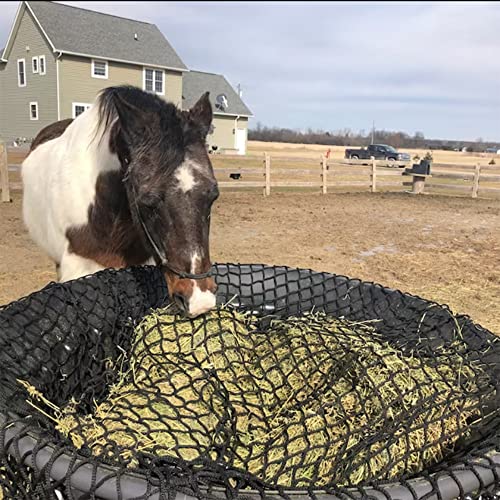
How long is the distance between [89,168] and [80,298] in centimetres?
110

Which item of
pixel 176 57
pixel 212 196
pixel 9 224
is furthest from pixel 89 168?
pixel 176 57

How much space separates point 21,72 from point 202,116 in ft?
90.0

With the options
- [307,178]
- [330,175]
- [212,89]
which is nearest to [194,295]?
[330,175]

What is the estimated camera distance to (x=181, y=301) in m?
1.80

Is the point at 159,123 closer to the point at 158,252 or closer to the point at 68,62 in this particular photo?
the point at 158,252

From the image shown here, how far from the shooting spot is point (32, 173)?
3783 millimetres

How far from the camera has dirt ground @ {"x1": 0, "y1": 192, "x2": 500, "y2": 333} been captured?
17.7ft

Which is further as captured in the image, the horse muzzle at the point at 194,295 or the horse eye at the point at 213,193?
the horse eye at the point at 213,193

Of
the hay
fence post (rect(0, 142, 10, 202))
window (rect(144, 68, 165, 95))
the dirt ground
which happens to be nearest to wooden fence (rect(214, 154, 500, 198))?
the dirt ground

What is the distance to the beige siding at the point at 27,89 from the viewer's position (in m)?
23.7

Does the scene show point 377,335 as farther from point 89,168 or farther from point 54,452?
point 89,168

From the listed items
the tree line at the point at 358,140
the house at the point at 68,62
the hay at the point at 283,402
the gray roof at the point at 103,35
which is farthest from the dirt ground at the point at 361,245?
the tree line at the point at 358,140

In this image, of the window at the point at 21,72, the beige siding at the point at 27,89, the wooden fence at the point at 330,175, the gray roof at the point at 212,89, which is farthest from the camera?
the gray roof at the point at 212,89

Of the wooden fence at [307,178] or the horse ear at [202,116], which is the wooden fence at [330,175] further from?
the horse ear at [202,116]
